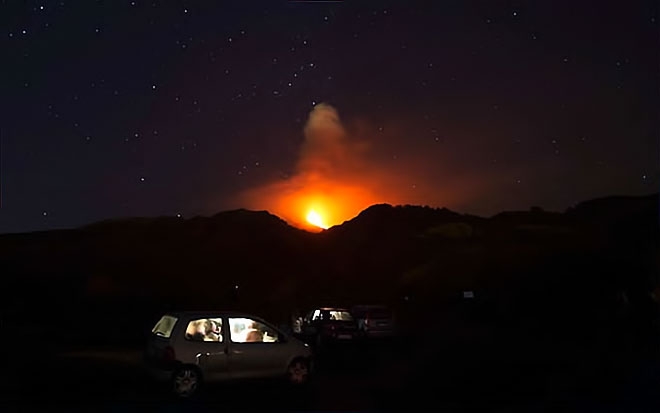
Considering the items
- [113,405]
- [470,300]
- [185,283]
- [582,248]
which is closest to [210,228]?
[185,283]

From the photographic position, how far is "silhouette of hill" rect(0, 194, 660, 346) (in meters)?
52.6

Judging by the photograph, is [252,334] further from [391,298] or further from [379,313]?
[391,298]

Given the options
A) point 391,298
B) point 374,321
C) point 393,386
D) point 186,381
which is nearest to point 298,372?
point 393,386

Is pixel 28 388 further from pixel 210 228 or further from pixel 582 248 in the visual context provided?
pixel 210 228

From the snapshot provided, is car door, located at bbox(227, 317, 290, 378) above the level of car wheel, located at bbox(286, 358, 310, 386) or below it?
above

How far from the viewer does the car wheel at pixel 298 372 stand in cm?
1633

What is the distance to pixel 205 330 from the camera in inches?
611

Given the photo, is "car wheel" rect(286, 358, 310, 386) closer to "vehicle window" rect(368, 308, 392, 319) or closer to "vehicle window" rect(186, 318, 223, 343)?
"vehicle window" rect(186, 318, 223, 343)

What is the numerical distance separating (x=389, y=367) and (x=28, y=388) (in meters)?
9.48

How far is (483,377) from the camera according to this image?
18.1m

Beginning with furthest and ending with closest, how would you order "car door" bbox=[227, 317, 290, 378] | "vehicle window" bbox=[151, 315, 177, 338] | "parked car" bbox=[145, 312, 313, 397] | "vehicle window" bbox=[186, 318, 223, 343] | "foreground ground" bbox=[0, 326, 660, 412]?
1. "car door" bbox=[227, 317, 290, 378]
2. "vehicle window" bbox=[151, 315, 177, 338]
3. "vehicle window" bbox=[186, 318, 223, 343]
4. "parked car" bbox=[145, 312, 313, 397]
5. "foreground ground" bbox=[0, 326, 660, 412]

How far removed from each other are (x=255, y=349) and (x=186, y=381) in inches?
58.5

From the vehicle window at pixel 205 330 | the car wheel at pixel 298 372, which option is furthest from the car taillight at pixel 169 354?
the car wheel at pixel 298 372

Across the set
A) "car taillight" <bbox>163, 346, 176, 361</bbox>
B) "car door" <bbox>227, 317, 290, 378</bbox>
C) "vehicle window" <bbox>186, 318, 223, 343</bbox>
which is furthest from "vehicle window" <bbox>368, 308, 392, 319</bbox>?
"car taillight" <bbox>163, 346, 176, 361</bbox>
